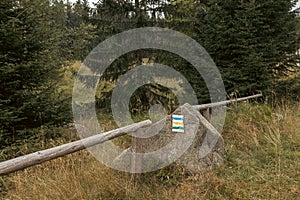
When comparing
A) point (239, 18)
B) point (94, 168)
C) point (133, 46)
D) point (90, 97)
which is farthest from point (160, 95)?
point (94, 168)

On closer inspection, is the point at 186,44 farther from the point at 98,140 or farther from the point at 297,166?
the point at 98,140

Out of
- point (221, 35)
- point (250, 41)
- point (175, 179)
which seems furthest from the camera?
point (221, 35)

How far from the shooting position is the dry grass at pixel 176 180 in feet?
10.4

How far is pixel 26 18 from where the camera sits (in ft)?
18.7

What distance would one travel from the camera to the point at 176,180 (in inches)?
146

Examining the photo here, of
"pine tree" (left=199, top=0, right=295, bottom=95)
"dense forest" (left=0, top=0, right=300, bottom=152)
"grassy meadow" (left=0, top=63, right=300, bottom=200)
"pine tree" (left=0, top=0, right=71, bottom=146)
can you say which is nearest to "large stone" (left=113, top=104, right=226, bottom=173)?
"grassy meadow" (left=0, top=63, right=300, bottom=200)

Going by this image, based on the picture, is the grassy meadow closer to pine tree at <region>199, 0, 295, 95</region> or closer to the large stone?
the large stone

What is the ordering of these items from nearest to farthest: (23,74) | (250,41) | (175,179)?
1. (175,179)
2. (23,74)
3. (250,41)

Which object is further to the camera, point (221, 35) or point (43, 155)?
point (221, 35)

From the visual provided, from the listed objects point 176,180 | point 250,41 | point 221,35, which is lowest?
point 176,180

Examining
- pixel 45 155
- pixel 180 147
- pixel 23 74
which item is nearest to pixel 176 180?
pixel 180 147

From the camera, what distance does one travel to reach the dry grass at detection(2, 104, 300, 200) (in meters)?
3.18

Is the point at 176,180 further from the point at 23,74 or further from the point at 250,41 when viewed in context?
the point at 250,41

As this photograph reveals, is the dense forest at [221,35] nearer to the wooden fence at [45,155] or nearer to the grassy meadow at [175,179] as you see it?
the grassy meadow at [175,179]
